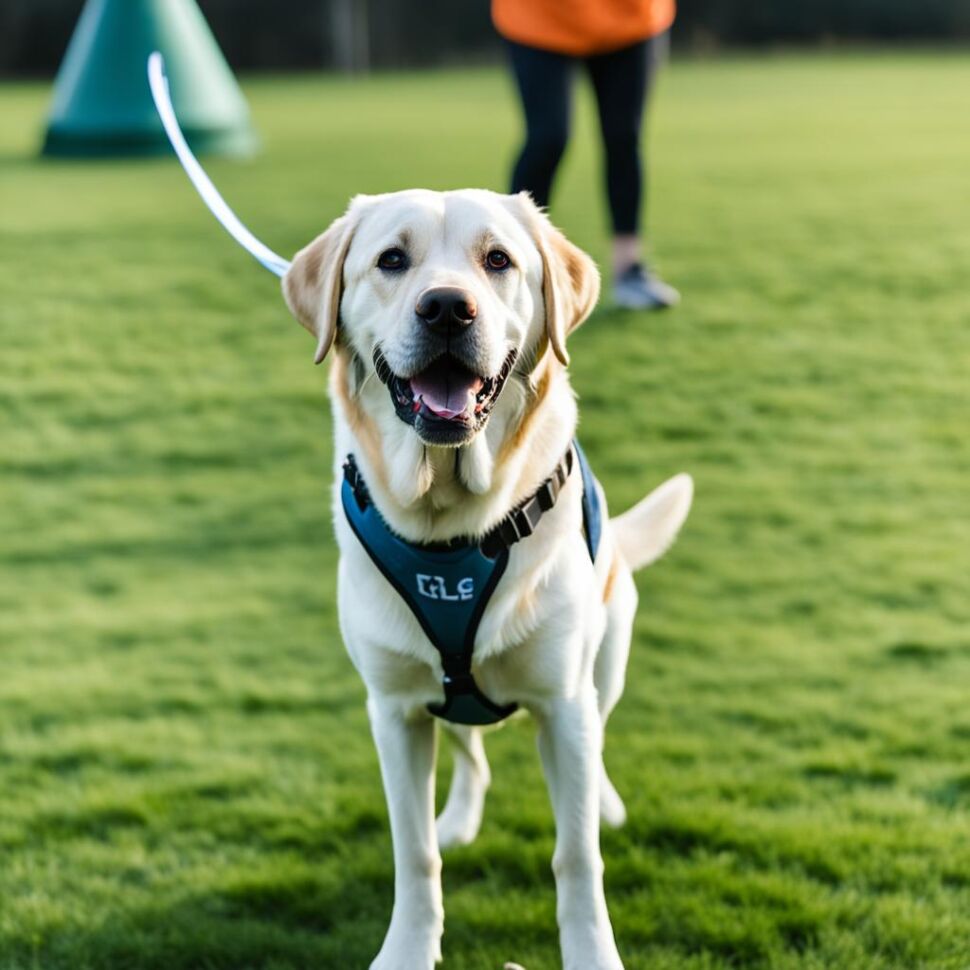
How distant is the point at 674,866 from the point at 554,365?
130 cm

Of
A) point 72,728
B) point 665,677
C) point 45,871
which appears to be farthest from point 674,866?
point 72,728

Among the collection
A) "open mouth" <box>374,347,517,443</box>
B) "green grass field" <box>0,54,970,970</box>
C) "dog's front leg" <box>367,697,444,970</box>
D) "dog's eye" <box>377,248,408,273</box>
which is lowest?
"green grass field" <box>0,54,970,970</box>

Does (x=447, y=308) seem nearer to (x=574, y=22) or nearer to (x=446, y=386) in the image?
(x=446, y=386)

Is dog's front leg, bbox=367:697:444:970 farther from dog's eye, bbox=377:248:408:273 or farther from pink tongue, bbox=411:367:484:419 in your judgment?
dog's eye, bbox=377:248:408:273

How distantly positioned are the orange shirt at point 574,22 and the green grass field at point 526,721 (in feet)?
4.85

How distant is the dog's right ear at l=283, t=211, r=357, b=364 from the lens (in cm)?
269

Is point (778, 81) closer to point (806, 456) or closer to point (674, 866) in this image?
point (806, 456)

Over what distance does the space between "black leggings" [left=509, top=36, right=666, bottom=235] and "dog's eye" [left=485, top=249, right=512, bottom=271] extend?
372 cm

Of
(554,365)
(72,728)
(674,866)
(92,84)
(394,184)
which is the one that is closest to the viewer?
(554,365)

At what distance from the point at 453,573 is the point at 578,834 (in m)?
0.57

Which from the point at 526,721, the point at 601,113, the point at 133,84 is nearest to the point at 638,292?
the point at 601,113

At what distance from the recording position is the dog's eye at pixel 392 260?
8.69ft

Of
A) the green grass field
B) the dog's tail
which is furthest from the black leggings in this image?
the dog's tail

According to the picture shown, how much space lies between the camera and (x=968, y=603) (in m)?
4.93
